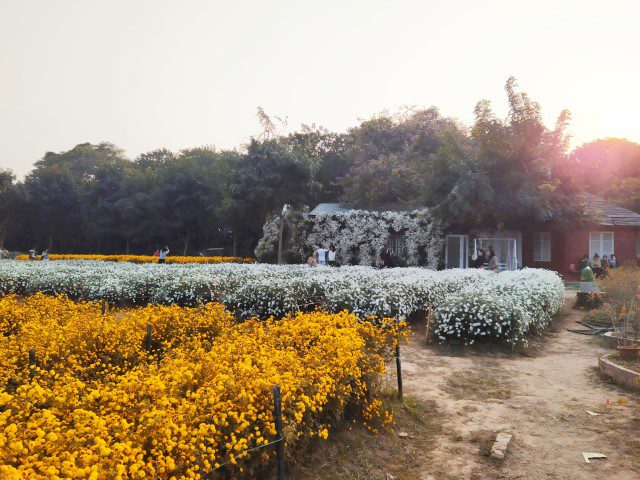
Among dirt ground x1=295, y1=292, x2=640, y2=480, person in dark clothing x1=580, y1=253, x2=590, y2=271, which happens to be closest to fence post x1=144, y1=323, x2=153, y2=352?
dirt ground x1=295, y1=292, x2=640, y2=480

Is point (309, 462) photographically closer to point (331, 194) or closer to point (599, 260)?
point (599, 260)

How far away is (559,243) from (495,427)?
21.6 m

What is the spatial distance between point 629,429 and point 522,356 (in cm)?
371

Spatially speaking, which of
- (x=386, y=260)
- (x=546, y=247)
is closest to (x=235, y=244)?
(x=386, y=260)

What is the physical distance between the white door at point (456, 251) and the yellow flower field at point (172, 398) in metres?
19.1

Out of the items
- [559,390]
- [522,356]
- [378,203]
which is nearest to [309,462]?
[559,390]

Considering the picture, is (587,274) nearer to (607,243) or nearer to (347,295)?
(347,295)

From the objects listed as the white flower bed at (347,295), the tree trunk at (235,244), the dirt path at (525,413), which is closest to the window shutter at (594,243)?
the white flower bed at (347,295)

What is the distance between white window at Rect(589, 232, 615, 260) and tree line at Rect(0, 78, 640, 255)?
2.67 metres

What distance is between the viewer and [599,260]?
24219mm

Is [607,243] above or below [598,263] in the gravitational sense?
above

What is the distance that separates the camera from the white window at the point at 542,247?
2545 cm

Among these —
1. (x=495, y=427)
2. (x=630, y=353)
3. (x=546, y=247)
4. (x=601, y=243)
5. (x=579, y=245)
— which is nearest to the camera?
(x=495, y=427)

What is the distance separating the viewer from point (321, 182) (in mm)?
39688
